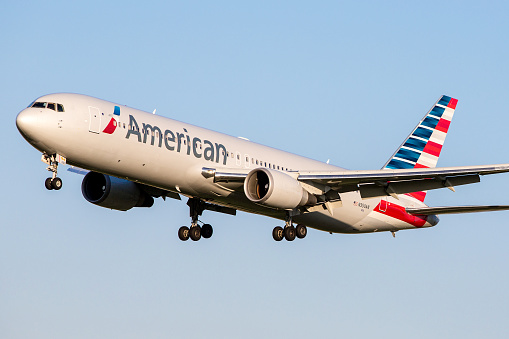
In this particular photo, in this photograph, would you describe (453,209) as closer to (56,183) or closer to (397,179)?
(397,179)

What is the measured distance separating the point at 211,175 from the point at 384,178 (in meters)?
7.64

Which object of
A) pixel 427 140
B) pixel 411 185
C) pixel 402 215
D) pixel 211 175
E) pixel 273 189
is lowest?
pixel 273 189

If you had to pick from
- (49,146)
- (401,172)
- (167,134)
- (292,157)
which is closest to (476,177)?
(401,172)

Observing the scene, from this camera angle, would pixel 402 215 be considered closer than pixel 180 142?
No

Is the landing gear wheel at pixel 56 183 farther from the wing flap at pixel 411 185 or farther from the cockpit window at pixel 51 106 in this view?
the wing flap at pixel 411 185

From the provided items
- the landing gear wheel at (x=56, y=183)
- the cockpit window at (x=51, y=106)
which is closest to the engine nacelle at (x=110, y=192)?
the landing gear wheel at (x=56, y=183)

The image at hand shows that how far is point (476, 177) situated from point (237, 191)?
10535 mm

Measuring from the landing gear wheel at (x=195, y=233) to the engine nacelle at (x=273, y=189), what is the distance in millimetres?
6259

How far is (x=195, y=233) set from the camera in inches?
1770

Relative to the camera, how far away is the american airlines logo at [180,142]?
3738 cm

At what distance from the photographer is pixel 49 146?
35.7m

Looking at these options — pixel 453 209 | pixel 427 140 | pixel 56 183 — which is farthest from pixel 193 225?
pixel 427 140

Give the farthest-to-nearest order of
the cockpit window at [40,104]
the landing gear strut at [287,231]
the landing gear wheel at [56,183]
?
the landing gear strut at [287,231], the landing gear wheel at [56,183], the cockpit window at [40,104]

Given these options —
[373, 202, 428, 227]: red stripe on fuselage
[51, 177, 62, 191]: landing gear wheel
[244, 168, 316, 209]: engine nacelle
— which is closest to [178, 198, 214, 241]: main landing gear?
[244, 168, 316, 209]: engine nacelle
